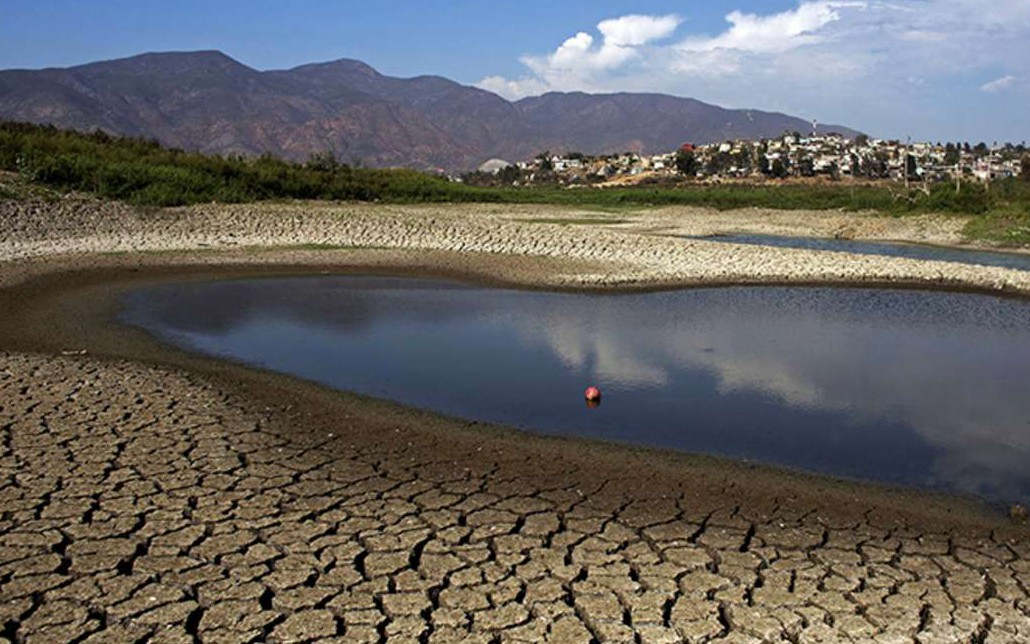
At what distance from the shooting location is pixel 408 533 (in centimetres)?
611

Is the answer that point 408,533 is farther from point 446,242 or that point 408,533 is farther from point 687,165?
point 687,165

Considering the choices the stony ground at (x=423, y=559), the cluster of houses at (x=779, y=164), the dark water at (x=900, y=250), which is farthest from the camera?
the cluster of houses at (x=779, y=164)

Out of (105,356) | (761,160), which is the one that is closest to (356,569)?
(105,356)

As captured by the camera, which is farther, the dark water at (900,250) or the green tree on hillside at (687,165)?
the green tree on hillside at (687,165)

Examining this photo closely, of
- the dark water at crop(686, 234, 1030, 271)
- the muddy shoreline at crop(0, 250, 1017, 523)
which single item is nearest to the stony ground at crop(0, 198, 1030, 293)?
the muddy shoreline at crop(0, 250, 1017, 523)

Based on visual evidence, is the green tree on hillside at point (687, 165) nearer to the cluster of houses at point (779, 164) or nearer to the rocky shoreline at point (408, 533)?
the cluster of houses at point (779, 164)

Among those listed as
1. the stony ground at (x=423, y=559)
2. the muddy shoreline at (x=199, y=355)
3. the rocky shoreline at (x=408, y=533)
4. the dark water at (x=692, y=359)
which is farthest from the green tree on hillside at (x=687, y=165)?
the stony ground at (x=423, y=559)

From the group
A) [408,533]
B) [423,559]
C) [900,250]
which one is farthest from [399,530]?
[900,250]

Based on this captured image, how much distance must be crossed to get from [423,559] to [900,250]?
28.8 meters

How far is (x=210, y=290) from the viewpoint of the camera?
17.3m

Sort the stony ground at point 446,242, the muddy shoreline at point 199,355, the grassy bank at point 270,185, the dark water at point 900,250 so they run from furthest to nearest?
the dark water at point 900,250, the grassy bank at point 270,185, the stony ground at point 446,242, the muddy shoreline at point 199,355

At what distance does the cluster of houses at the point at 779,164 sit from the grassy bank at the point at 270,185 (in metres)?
31.6

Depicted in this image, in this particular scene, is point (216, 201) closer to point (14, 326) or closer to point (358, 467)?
point (14, 326)

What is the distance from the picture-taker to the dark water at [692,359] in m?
8.61
